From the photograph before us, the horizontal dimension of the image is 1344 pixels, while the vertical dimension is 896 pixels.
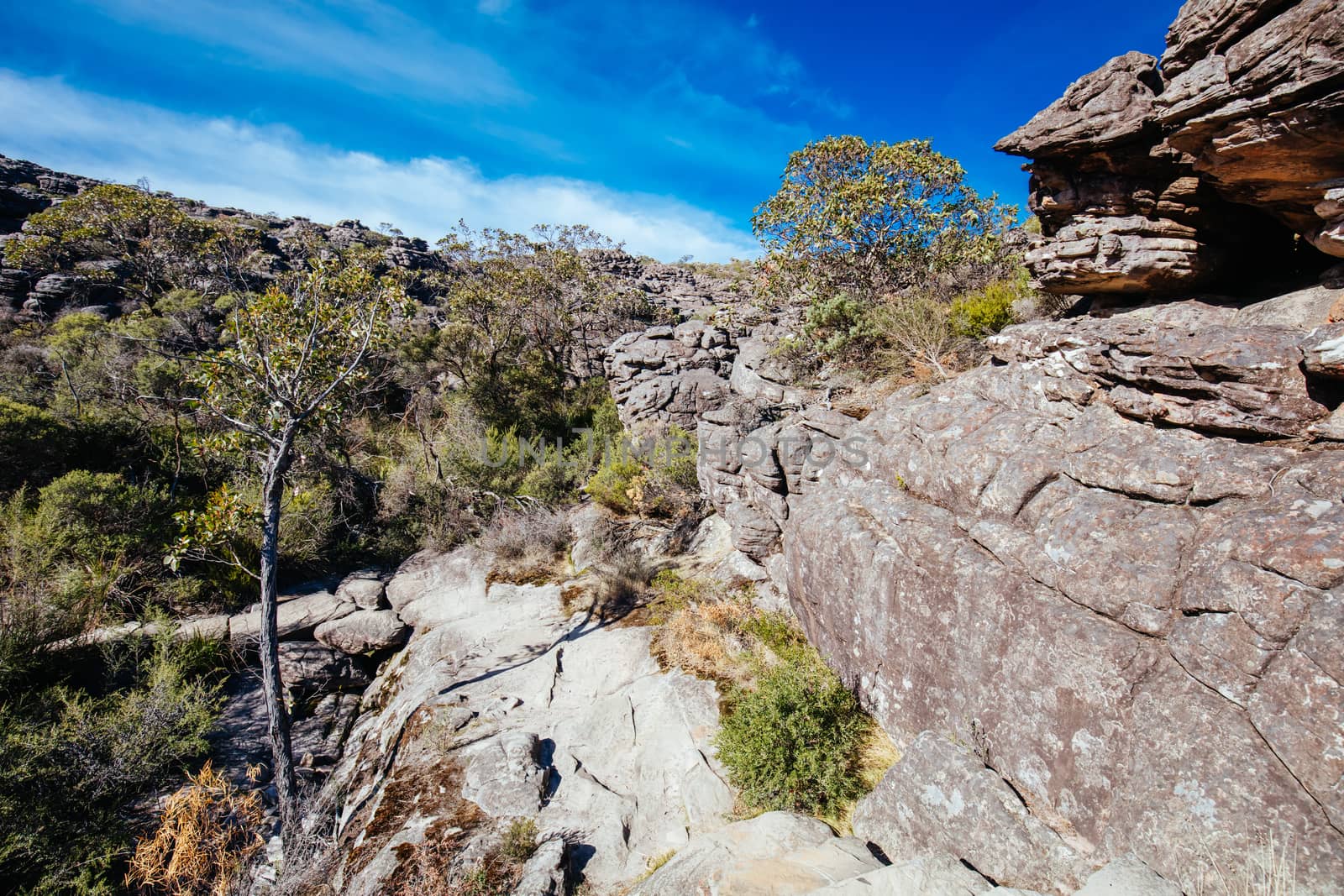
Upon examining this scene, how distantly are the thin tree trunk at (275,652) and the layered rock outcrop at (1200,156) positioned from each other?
1027 cm

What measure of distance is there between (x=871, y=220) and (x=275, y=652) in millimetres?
13395

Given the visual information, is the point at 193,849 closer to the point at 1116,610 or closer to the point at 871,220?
the point at 1116,610

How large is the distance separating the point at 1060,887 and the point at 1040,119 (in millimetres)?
7343

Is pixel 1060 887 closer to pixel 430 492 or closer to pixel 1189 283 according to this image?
pixel 1189 283

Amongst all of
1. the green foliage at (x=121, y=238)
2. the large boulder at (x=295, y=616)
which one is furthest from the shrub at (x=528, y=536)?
the green foliage at (x=121, y=238)

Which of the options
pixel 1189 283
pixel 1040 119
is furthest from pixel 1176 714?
pixel 1040 119

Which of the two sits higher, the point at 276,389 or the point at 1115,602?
the point at 276,389

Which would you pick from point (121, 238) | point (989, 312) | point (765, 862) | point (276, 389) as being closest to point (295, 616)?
point (276, 389)

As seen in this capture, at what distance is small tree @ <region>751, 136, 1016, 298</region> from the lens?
1117 centimetres

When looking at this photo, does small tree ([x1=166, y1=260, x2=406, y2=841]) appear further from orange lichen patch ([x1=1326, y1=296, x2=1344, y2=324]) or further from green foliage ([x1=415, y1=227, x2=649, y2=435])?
orange lichen patch ([x1=1326, y1=296, x2=1344, y2=324])

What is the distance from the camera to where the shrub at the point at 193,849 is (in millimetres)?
5465

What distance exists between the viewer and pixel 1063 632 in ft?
12.4

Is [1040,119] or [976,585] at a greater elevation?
[1040,119]

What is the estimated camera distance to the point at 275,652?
6.77 metres
